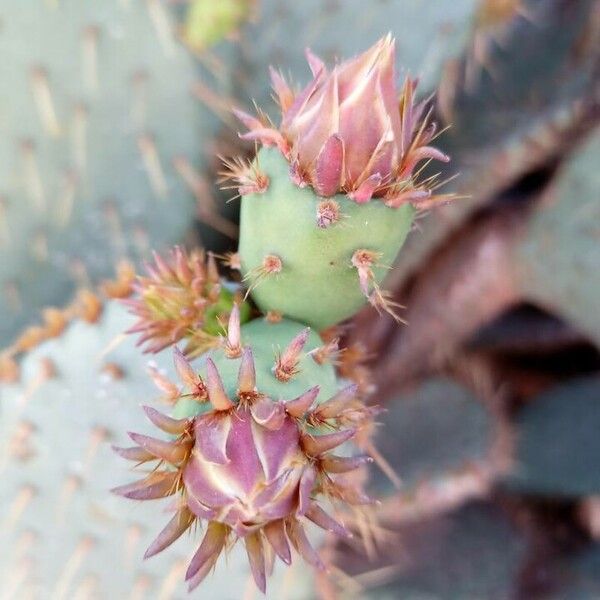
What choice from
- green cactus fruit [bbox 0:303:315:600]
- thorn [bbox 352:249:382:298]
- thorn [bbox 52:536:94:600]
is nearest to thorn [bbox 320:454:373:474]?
thorn [bbox 352:249:382:298]

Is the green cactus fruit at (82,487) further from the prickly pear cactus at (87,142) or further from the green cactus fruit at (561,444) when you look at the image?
the green cactus fruit at (561,444)

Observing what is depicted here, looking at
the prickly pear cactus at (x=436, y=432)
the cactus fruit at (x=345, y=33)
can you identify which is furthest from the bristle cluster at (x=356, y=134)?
the prickly pear cactus at (x=436, y=432)

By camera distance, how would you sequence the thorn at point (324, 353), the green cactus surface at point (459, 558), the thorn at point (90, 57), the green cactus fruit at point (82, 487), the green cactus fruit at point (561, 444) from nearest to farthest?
the thorn at point (324, 353)
the green cactus fruit at point (82, 487)
the thorn at point (90, 57)
the green cactus surface at point (459, 558)
the green cactus fruit at point (561, 444)

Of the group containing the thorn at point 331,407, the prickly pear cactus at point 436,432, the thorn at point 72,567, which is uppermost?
the thorn at point 331,407

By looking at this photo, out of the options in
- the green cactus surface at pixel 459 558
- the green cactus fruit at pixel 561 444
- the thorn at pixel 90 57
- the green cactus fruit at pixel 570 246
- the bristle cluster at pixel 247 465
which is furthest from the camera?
the green cactus fruit at pixel 561 444

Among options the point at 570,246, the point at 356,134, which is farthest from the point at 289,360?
the point at 570,246

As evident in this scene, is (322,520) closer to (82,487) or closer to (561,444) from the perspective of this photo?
(82,487)

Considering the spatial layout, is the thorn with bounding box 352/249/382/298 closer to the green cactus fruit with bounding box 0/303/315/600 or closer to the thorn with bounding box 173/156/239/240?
the green cactus fruit with bounding box 0/303/315/600
